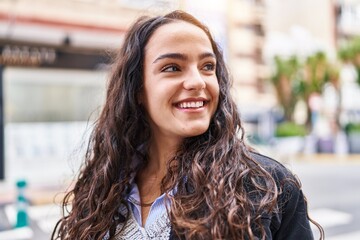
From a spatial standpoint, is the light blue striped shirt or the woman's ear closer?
the light blue striped shirt

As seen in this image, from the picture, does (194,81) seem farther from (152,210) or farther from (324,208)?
(324,208)

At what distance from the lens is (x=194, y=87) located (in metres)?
1.41

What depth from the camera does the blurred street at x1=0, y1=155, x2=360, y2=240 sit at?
6082 mm

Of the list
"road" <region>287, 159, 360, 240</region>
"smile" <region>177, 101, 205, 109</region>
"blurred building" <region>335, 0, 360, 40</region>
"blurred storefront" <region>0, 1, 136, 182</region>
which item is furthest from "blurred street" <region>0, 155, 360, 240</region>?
"blurred building" <region>335, 0, 360, 40</region>

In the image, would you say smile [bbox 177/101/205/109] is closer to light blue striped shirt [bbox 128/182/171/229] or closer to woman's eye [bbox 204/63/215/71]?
woman's eye [bbox 204/63/215/71]

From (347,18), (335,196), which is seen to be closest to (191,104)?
(335,196)

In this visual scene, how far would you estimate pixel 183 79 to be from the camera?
4.66 ft

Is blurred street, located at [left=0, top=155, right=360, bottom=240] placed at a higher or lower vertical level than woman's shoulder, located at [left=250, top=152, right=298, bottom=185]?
lower

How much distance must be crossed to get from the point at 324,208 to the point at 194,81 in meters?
7.15

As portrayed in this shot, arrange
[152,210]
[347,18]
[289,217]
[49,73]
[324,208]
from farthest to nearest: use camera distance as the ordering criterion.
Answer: [347,18] < [49,73] < [324,208] < [152,210] < [289,217]

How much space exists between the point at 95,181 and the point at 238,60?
24681mm

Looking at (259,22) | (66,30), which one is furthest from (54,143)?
(259,22)

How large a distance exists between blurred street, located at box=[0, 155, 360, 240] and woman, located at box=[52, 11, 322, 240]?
1.67 metres

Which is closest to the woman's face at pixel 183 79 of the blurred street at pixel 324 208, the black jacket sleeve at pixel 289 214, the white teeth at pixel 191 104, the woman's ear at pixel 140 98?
the white teeth at pixel 191 104
